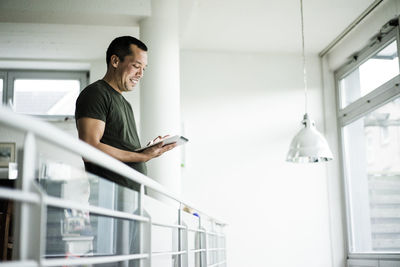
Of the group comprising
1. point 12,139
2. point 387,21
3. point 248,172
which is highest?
point 387,21

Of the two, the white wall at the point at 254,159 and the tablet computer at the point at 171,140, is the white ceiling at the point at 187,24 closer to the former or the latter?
the white wall at the point at 254,159

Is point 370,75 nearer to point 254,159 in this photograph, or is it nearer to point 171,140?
point 254,159

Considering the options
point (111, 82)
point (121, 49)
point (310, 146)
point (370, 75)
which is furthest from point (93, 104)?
point (370, 75)

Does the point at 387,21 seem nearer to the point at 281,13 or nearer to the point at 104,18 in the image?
the point at 281,13

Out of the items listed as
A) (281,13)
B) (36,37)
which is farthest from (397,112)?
(36,37)

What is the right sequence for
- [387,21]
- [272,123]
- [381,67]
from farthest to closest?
[272,123], [381,67], [387,21]

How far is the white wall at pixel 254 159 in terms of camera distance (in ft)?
19.2

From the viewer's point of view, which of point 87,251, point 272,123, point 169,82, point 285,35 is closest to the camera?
point 87,251

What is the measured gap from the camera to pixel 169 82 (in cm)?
422

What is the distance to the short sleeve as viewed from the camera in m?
2.09

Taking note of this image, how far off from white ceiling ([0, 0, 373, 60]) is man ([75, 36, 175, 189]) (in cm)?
192

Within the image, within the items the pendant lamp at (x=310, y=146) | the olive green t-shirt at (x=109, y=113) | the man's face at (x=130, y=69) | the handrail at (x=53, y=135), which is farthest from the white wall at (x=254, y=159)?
the handrail at (x=53, y=135)

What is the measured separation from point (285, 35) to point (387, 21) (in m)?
1.14

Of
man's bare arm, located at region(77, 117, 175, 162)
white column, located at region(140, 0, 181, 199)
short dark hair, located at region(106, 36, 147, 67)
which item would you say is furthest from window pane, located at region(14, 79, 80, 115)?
man's bare arm, located at region(77, 117, 175, 162)
